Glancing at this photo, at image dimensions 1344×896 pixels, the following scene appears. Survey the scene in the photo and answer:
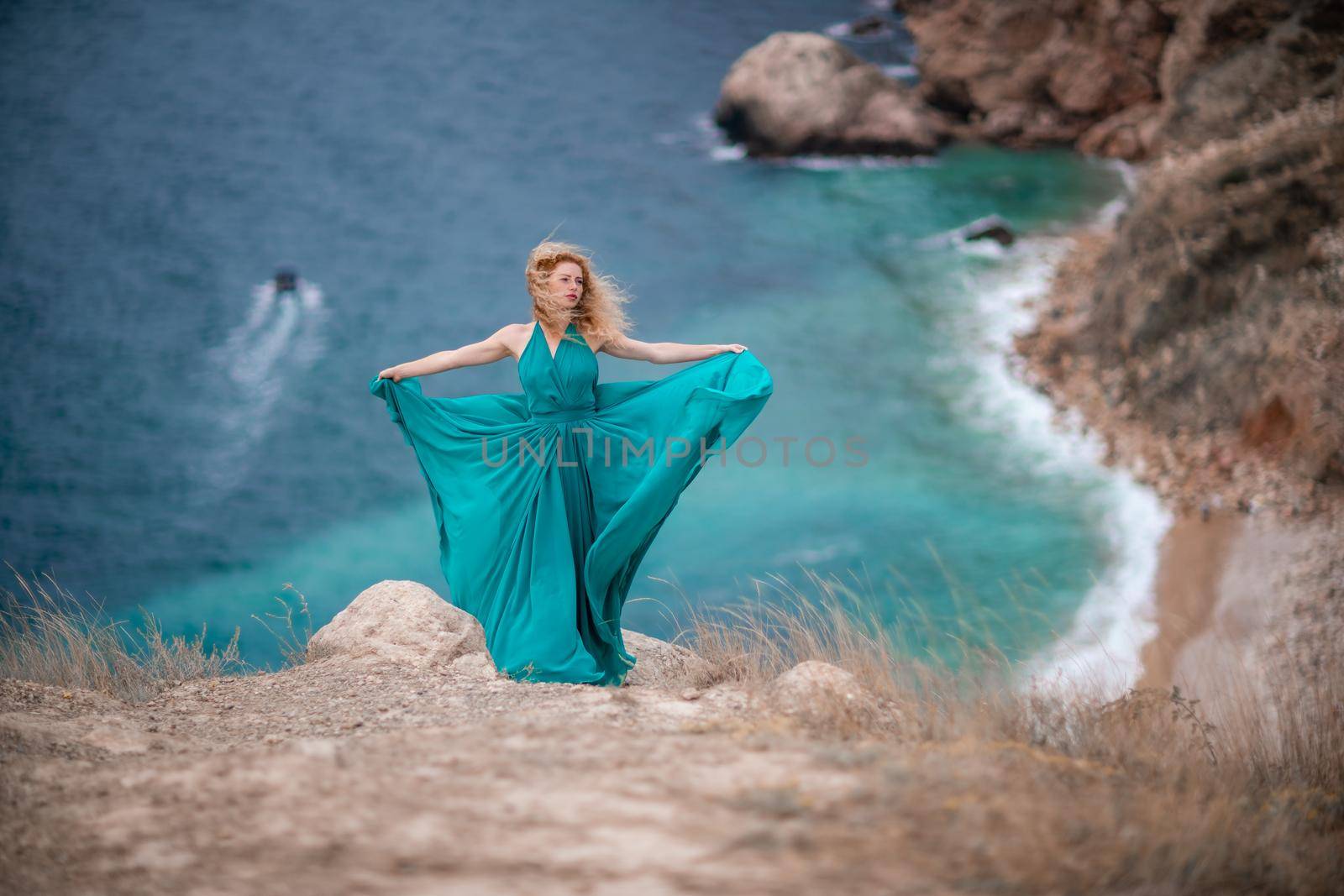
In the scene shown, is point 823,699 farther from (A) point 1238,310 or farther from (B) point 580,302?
(A) point 1238,310

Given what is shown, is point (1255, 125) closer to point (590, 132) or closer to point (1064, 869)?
point (590, 132)

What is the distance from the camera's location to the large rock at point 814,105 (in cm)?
1449

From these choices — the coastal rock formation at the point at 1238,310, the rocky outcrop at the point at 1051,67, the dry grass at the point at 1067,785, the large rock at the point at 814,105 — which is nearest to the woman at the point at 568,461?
the dry grass at the point at 1067,785

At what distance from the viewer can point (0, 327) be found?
1062 centimetres

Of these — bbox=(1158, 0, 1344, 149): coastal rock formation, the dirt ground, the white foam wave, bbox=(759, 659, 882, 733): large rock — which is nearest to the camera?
the dirt ground

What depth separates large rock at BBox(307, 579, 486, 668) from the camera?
14.3 ft

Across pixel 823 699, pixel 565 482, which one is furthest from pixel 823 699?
pixel 565 482

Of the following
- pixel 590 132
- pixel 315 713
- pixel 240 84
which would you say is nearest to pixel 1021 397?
pixel 590 132

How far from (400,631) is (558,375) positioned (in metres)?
1.25

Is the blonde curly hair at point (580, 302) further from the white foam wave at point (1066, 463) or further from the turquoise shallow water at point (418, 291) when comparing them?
the turquoise shallow water at point (418, 291)

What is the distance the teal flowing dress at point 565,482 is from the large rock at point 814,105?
10.8 metres

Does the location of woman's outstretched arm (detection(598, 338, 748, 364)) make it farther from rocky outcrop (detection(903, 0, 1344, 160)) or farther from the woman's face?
rocky outcrop (detection(903, 0, 1344, 160))

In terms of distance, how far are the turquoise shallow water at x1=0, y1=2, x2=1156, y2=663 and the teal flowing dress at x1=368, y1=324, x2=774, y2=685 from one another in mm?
4555

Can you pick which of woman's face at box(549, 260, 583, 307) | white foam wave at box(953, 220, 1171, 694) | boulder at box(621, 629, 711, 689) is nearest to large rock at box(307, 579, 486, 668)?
boulder at box(621, 629, 711, 689)
